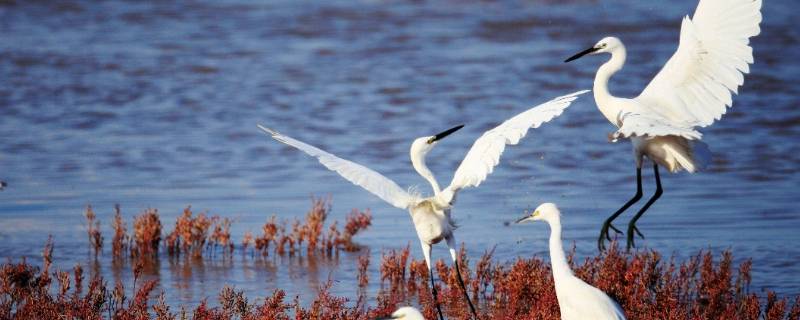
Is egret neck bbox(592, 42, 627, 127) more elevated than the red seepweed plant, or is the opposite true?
egret neck bbox(592, 42, 627, 127)

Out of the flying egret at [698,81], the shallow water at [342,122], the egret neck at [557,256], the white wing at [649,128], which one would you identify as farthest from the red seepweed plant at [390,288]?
the white wing at [649,128]

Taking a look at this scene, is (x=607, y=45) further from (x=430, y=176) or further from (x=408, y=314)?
(x=408, y=314)

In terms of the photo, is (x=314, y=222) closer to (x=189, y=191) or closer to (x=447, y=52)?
(x=189, y=191)

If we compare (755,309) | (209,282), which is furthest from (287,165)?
(755,309)

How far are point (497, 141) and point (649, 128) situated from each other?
99cm

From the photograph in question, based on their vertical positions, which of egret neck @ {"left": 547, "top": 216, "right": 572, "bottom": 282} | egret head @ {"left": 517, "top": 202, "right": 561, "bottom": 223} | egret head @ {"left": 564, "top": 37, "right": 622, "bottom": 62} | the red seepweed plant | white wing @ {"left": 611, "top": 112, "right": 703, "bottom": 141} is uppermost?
egret head @ {"left": 564, "top": 37, "right": 622, "bottom": 62}

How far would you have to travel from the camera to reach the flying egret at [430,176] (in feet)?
24.8

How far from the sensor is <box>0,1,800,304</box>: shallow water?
1116cm

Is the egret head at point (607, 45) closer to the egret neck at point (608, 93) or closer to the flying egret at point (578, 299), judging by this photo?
the egret neck at point (608, 93)

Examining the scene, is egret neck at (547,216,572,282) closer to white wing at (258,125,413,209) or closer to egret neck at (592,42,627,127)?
white wing at (258,125,413,209)

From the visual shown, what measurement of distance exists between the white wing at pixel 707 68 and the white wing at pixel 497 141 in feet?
5.09

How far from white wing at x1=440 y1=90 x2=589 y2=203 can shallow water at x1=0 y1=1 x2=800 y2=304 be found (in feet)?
5.85

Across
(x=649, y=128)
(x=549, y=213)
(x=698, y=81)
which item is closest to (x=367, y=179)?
(x=549, y=213)

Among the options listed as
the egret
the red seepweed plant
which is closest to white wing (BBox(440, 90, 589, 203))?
the red seepweed plant
